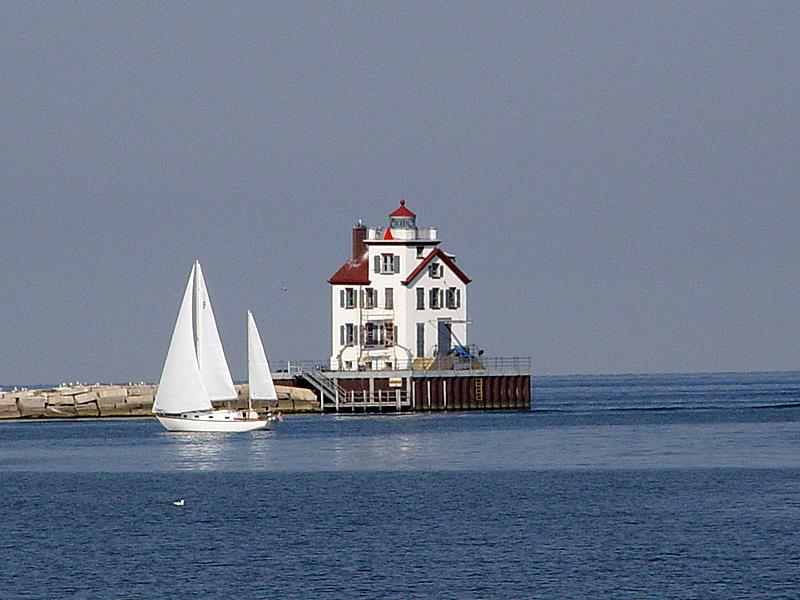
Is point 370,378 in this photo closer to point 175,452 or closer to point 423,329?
point 423,329

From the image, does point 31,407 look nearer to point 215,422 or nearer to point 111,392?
point 111,392

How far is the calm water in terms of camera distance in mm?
44250

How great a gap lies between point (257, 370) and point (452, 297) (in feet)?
58.8

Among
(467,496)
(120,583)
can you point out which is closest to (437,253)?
(467,496)

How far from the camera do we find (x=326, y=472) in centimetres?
7244

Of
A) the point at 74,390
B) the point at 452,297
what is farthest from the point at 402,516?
the point at 74,390

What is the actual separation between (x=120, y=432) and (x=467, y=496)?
1722 inches

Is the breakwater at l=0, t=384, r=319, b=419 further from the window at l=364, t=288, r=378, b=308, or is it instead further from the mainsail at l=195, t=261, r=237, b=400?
the mainsail at l=195, t=261, r=237, b=400

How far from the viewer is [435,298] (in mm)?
114938

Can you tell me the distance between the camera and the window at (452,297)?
380 ft

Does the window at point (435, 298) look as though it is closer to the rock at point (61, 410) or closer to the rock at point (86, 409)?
the rock at point (86, 409)

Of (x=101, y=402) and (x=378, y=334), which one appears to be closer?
(x=378, y=334)

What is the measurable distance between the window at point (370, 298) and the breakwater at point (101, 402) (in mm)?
6437

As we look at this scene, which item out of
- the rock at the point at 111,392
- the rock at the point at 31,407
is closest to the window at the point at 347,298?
the rock at the point at 111,392
